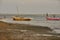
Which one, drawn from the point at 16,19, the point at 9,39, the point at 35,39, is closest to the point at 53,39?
the point at 35,39

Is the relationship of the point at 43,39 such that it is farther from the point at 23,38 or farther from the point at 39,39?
the point at 23,38

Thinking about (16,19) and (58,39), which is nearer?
(58,39)

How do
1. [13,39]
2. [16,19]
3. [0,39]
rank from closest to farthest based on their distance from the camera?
[0,39] < [13,39] < [16,19]

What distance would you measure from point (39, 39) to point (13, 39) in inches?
46.3

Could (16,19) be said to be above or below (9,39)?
below

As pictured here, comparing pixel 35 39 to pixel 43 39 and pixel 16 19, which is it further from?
pixel 16 19

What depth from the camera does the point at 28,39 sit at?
8.22 metres

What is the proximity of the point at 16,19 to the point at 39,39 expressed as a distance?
426 inches

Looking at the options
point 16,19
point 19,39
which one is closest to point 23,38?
point 19,39

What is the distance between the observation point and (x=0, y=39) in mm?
7652

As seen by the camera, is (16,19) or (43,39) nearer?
(43,39)

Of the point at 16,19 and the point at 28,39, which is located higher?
the point at 28,39

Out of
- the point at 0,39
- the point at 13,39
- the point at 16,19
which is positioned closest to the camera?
the point at 0,39

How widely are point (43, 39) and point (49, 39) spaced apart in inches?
11.7
